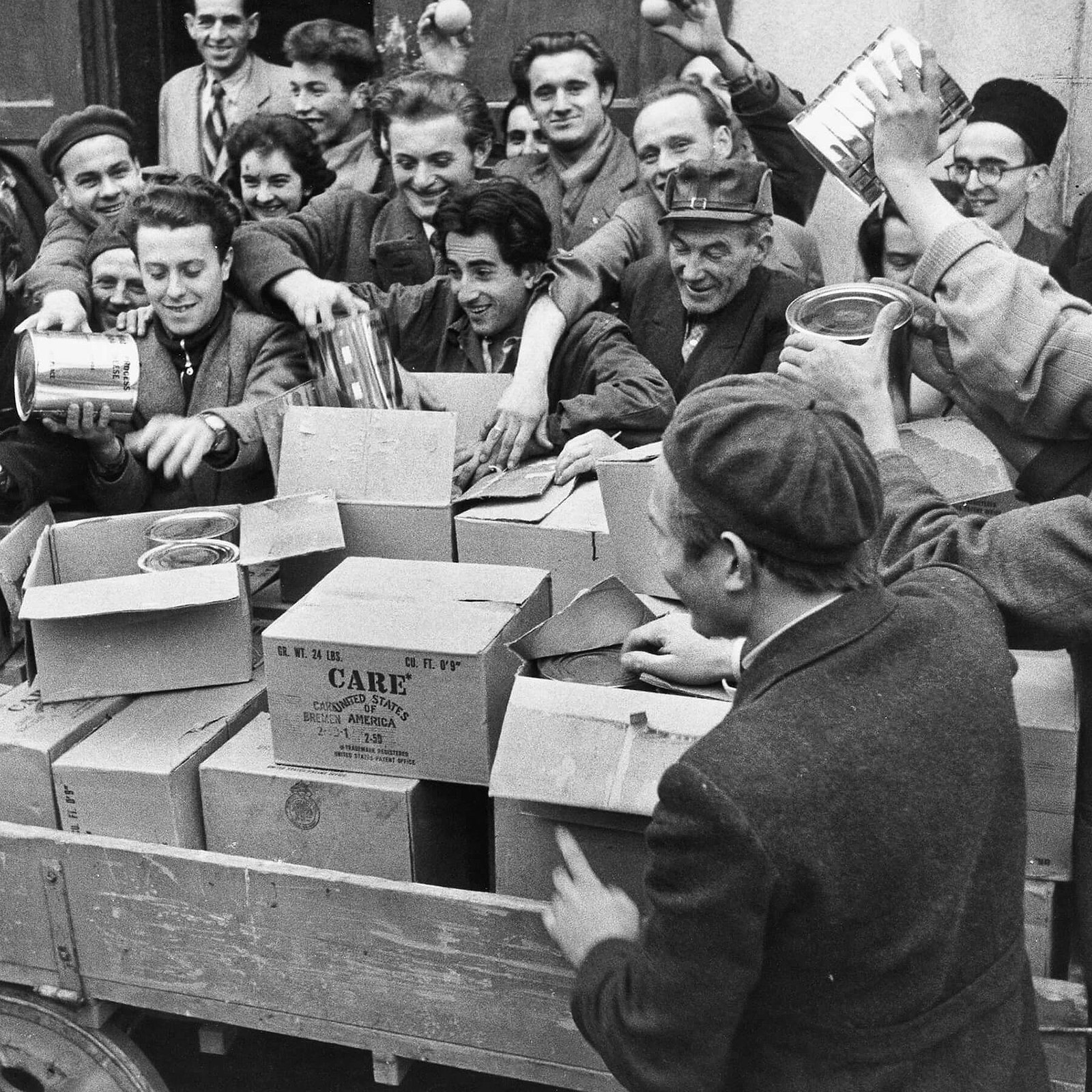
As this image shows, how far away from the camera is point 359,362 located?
3297 mm

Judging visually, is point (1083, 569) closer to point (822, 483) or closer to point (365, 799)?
point (822, 483)

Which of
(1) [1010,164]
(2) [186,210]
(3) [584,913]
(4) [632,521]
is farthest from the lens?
(1) [1010,164]

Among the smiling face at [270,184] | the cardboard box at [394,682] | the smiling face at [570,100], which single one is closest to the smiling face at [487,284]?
the smiling face at [270,184]

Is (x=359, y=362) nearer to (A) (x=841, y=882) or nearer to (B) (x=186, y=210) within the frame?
(B) (x=186, y=210)

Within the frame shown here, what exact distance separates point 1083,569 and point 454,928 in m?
1.07

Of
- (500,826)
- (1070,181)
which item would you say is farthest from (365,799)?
(1070,181)

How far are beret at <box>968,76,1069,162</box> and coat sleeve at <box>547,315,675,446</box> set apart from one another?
150cm

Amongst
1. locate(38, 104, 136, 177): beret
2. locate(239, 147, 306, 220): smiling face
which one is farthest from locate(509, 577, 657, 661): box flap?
locate(38, 104, 136, 177): beret

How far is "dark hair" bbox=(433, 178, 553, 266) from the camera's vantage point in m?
3.44

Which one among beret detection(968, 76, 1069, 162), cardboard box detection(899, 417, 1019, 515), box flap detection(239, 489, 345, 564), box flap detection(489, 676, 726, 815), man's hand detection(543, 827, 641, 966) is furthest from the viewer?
beret detection(968, 76, 1069, 162)

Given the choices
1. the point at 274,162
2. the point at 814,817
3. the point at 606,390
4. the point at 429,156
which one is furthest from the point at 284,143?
the point at 814,817

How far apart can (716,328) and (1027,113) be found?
55.1 inches

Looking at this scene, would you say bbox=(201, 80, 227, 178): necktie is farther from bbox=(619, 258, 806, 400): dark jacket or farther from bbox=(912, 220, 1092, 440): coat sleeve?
bbox=(912, 220, 1092, 440): coat sleeve

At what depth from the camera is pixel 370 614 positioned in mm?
2209
